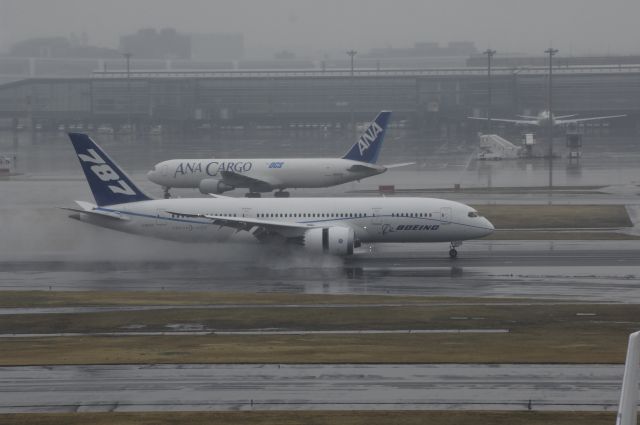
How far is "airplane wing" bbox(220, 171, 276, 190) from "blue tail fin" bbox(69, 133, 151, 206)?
108ft

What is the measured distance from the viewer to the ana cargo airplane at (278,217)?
64438 mm

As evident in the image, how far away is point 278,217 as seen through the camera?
66.2 metres

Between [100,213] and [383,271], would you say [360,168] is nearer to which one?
[100,213]

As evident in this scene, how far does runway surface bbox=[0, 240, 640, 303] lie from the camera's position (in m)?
54.9

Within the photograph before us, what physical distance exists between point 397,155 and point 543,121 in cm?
4326

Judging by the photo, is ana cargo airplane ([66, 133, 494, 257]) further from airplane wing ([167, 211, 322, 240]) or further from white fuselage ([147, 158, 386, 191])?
white fuselage ([147, 158, 386, 191])

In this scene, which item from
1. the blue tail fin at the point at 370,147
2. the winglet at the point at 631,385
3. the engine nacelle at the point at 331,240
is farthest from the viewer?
the blue tail fin at the point at 370,147

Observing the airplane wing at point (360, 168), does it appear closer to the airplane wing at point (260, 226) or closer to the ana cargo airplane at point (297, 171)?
the ana cargo airplane at point (297, 171)

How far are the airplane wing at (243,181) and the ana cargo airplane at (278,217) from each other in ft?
106

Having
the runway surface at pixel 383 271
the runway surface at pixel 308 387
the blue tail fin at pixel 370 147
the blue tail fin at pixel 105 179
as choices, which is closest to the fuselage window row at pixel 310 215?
the runway surface at pixel 383 271

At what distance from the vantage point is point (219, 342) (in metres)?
43.4

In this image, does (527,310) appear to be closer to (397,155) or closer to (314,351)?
(314,351)

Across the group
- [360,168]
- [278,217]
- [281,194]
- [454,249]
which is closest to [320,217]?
[278,217]

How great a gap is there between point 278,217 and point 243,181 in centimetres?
3519
